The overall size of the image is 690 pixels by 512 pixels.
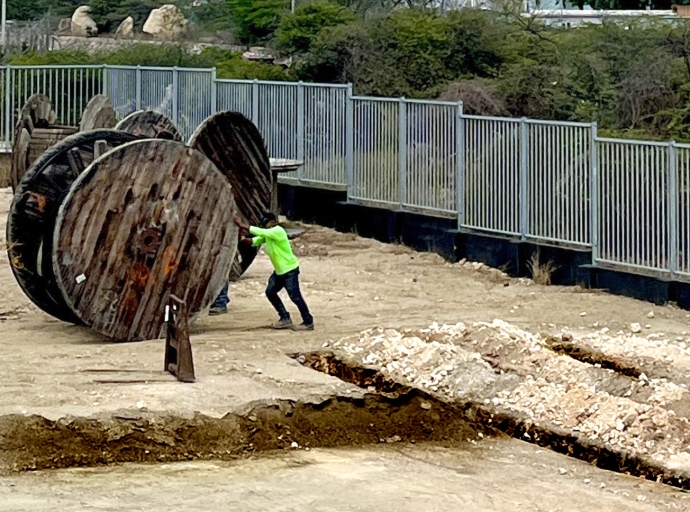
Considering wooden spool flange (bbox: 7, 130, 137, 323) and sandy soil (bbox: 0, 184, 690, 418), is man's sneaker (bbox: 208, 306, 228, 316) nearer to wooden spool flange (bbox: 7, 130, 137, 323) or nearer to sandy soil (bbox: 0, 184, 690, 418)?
sandy soil (bbox: 0, 184, 690, 418)

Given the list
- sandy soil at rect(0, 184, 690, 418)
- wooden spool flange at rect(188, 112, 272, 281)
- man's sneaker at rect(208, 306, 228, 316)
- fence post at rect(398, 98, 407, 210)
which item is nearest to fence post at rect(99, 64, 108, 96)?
sandy soil at rect(0, 184, 690, 418)

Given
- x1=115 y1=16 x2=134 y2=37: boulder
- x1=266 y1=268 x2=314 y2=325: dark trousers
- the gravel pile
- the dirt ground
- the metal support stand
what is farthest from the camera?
x1=115 y1=16 x2=134 y2=37: boulder

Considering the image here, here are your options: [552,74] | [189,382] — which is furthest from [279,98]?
[189,382]

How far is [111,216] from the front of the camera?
44.1ft

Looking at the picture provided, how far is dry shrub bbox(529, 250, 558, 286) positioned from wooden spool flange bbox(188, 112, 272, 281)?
3.47 metres

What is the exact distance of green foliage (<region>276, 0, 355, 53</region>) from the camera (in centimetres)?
4019

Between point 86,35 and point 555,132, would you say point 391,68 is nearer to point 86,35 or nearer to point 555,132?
point 555,132

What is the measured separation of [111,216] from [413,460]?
453 centimetres

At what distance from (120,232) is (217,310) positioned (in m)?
2.34

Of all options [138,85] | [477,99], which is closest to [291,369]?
[477,99]

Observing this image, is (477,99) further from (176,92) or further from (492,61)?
(492,61)

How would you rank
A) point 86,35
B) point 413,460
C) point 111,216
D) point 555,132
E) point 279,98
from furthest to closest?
point 86,35 → point 279,98 → point 555,132 → point 111,216 → point 413,460

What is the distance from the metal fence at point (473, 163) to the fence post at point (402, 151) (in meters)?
0.02

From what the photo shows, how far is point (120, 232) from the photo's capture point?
13.5 metres
